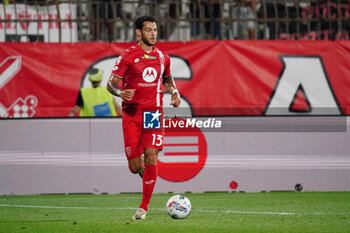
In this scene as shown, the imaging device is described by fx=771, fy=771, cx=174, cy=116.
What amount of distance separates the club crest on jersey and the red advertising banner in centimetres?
592

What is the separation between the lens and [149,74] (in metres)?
9.04

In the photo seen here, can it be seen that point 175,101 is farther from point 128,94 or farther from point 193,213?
point 193,213

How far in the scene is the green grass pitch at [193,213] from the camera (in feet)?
25.3

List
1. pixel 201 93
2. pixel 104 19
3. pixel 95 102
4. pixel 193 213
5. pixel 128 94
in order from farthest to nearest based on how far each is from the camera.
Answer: pixel 104 19, pixel 201 93, pixel 95 102, pixel 193 213, pixel 128 94

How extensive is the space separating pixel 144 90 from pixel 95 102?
5.92m

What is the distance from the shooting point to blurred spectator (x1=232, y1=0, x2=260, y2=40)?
16.1 metres

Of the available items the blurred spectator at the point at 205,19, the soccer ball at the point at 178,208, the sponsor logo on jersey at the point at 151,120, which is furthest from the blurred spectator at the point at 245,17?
the soccer ball at the point at 178,208

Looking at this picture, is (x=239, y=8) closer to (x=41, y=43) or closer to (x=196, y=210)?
(x=41, y=43)

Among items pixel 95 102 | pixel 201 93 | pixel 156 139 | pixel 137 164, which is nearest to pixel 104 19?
pixel 95 102

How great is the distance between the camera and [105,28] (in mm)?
15727

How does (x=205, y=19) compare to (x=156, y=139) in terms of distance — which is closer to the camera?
(x=156, y=139)

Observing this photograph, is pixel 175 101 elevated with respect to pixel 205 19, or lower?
elevated

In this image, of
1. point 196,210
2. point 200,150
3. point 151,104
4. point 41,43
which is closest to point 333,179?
point 200,150

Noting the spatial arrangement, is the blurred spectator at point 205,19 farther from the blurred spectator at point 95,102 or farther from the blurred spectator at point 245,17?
the blurred spectator at point 95,102
